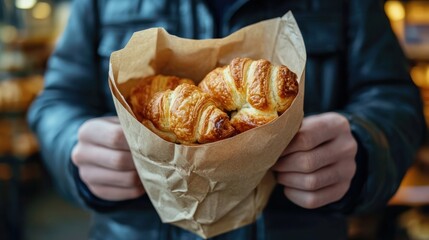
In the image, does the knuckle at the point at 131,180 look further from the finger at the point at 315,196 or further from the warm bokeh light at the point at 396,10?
the warm bokeh light at the point at 396,10

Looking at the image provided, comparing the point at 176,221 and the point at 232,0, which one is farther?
the point at 232,0

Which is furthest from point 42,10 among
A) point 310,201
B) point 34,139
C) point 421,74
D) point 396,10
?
point 310,201

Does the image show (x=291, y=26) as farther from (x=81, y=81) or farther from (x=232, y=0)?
(x=81, y=81)

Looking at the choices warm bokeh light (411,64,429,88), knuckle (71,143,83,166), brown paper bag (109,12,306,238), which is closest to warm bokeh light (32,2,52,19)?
warm bokeh light (411,64,429,88)

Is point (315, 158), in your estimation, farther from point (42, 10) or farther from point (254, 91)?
point (42, 10)

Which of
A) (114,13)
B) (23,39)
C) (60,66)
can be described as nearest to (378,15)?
(114,13)

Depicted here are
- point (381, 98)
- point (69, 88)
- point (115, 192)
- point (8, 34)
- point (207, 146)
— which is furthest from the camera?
point (8, 34)

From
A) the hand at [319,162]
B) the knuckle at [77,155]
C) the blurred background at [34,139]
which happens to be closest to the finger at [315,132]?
the hand at [319,162]
